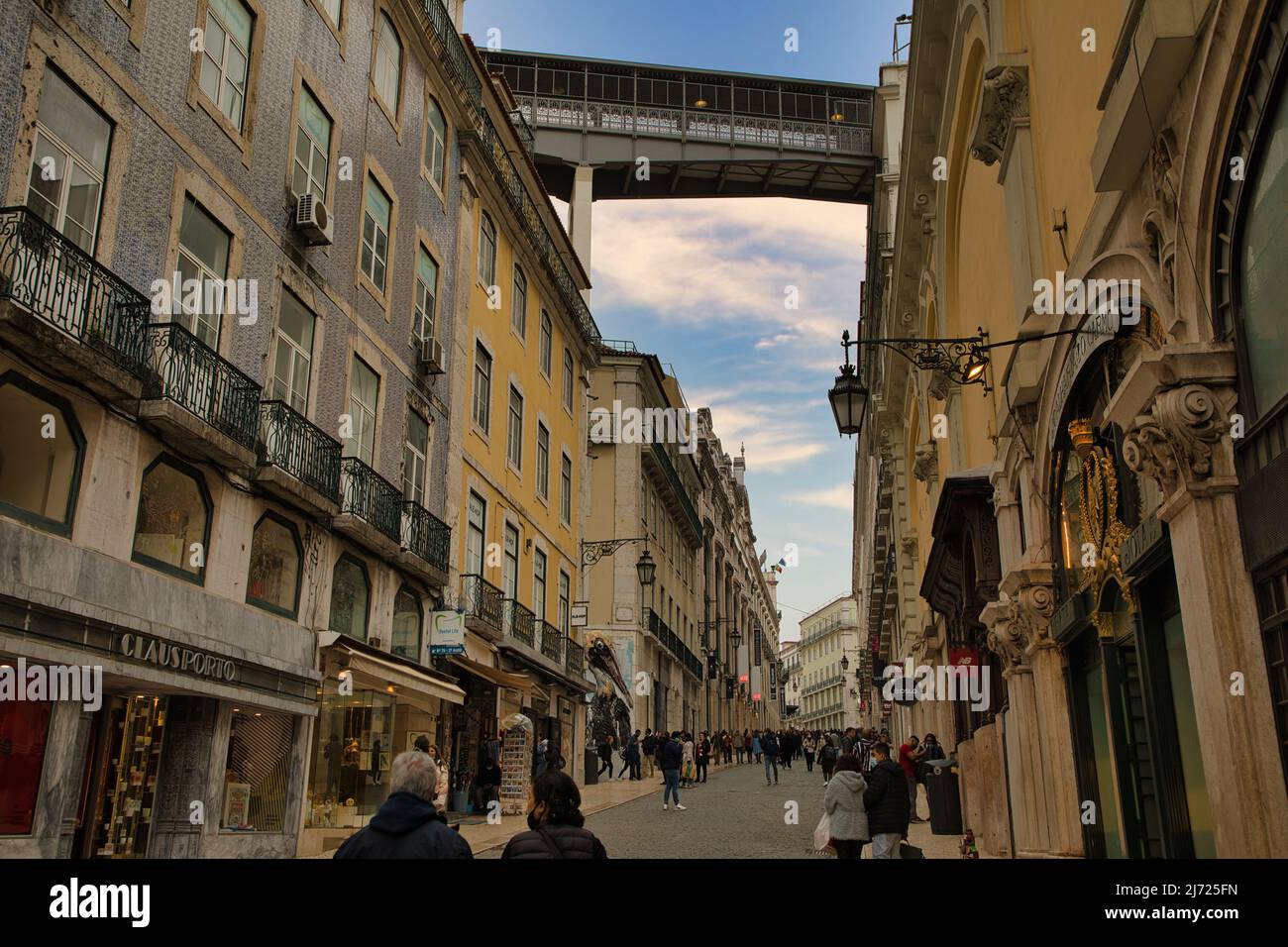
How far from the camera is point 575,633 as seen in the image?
105ft

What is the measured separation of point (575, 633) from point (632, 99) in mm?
25207

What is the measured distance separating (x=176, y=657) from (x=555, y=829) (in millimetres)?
8842

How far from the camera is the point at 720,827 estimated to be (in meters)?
19.0

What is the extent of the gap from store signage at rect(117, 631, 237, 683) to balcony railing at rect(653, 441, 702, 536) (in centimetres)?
3298

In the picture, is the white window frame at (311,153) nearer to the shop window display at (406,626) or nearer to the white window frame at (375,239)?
the white window frame at (375,239)

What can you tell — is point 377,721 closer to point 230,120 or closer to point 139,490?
point 139,490

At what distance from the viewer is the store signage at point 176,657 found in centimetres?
1176

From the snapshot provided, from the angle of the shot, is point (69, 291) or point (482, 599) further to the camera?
point (482, 599)

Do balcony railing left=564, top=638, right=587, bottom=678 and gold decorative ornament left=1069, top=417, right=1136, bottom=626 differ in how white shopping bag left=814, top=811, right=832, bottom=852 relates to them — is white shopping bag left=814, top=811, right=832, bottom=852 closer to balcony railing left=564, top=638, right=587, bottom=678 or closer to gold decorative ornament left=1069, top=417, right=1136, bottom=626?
gold decorative ornament left=1069, top=417, right=1136, bottom=626

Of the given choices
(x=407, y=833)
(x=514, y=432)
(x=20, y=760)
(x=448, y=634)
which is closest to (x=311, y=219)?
(x=448, y=634)

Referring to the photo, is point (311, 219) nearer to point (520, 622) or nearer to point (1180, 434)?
point (520, 622)

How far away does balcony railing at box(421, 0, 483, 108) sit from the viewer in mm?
22375

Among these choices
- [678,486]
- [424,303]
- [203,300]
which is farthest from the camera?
[678,486]

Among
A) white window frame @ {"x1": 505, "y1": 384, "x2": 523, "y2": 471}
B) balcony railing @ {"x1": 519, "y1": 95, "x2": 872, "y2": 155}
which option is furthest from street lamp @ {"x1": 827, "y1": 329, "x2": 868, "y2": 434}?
balcony railing @ {"x1": 519, "y1": 95, "x2": 872, "y2": 155}
